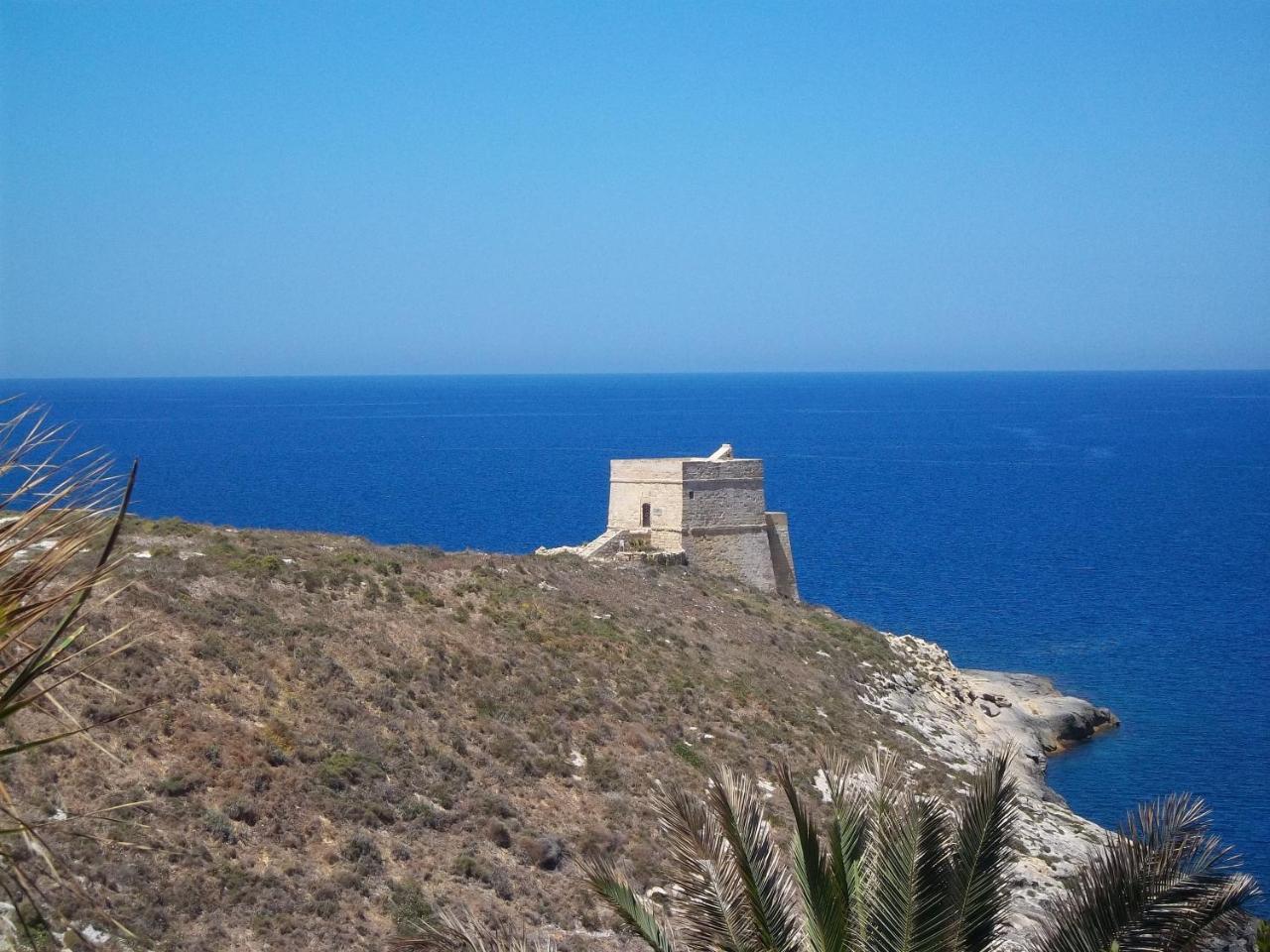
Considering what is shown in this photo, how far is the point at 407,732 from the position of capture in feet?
59.6

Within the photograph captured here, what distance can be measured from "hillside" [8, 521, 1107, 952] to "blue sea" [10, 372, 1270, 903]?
1026cm

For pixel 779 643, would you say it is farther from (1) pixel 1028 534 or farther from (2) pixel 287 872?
(1) pixel 1028 534

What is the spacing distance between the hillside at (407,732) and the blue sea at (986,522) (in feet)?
33.7

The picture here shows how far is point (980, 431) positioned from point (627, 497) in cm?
14514

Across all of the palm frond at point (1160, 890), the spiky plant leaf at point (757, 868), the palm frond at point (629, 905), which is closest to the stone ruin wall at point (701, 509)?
the spiky plant leaf at point (757, 868)

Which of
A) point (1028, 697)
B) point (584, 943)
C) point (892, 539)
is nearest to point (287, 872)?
point (584, 943)

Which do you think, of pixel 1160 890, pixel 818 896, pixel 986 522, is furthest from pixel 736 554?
pixel 986 522

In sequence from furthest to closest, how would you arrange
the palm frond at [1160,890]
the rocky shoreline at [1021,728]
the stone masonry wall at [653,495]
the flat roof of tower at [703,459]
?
the stone masonry wall at [653,495] < the flat roof of tower at [703,459] < the rocky shoreline at [1021,728] < the palm frond at [1160,890]

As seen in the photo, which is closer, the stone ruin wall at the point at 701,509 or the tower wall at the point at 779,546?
the stone ruin wall at the point at 701,509

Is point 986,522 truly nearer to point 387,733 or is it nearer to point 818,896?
point 387,733

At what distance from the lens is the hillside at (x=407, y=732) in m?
13.6

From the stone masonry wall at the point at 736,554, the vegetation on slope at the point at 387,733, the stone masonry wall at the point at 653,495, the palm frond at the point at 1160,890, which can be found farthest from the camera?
the stone masonry wall at the point at 736,554

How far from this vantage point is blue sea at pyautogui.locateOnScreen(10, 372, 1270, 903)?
3847 cm

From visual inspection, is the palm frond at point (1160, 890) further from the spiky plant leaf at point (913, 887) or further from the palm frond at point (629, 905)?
the palm frond at point (629, 905)
